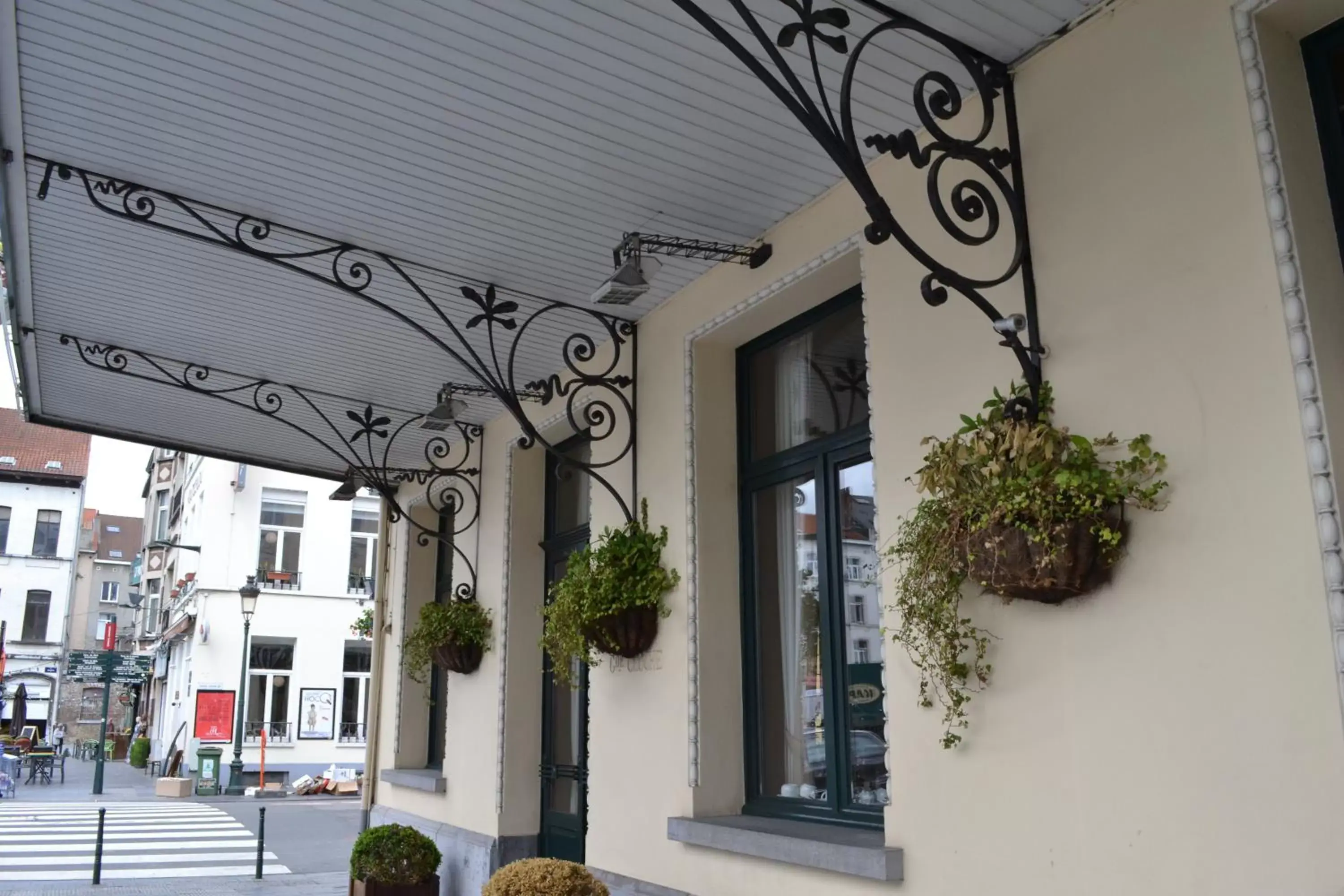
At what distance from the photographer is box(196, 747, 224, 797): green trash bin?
19266 mm

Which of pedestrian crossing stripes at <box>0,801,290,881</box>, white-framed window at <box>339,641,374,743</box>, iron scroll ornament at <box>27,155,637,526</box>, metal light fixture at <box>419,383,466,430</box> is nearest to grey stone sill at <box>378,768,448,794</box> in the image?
pedestrian crossing stripes at <box>0,801,290,881</box>

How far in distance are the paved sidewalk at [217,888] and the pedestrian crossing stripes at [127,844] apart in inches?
16.6

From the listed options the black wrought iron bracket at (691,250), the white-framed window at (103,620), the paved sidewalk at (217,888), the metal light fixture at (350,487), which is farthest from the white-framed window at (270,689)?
the white-framed window at (103,620)

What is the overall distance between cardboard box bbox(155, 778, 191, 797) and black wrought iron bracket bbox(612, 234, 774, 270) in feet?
57.8

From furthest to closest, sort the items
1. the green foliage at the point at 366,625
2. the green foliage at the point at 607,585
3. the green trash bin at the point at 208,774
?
the green trash bin at the point at 208,774, the green foliage at the point at 366,625, the green foliage at the point at 607,585

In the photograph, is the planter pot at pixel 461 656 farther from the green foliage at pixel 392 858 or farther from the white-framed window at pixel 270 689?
the white-framed window at pixel 270 689

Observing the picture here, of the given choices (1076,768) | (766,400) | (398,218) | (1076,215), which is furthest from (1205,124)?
(398,218)

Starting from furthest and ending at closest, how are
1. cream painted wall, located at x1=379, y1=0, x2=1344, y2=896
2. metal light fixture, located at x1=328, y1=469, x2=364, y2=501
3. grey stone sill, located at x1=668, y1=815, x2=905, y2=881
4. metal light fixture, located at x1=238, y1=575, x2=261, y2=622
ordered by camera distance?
metal light fixture, located at x1=238, y1=575, x2=261, y2=622, metal light fixture, located at x1=328, y1=469, x2=364, y2=501, grey stone sill, located at x1=668, y1=815, x2=905, y2=881, cream painted wall, located at x1=379, y1=0, x2=1344, y2=896

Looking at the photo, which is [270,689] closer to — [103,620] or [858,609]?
[858,609]

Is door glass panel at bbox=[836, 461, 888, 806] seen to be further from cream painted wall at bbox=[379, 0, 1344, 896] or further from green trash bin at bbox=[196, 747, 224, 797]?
green trash bin at bbox=[196, 747, 224, 797]

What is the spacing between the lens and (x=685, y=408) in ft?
15.4

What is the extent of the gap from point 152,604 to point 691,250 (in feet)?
113

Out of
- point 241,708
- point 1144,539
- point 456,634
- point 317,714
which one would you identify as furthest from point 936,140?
point 317,714

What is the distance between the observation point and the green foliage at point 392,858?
6.02m
